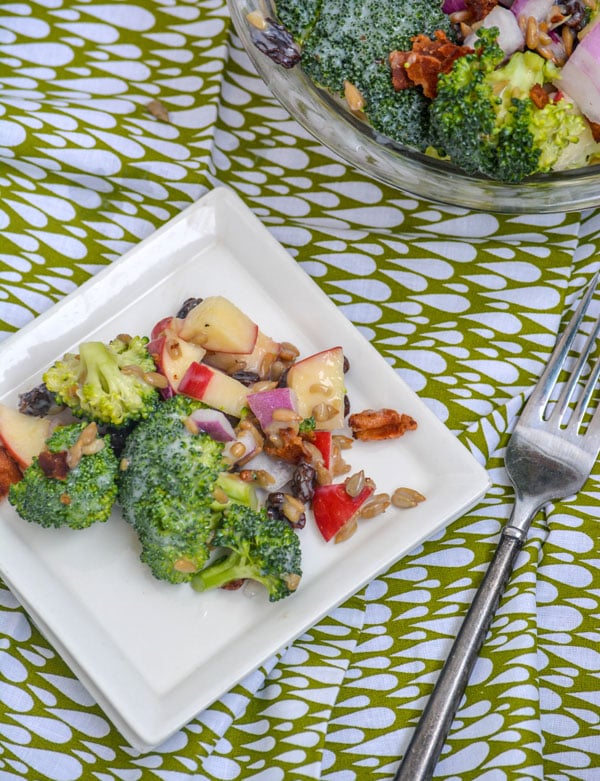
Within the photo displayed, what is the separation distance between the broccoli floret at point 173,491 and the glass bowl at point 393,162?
595mm

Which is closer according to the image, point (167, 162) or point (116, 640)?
point (116, 640)

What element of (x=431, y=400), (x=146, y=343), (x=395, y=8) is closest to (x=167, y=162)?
(x=146, y=343)

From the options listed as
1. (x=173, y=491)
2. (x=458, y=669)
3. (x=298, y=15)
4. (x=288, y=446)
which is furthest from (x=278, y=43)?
(x=458, y=669)

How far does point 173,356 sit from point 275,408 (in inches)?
9.0

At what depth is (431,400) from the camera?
2018mm

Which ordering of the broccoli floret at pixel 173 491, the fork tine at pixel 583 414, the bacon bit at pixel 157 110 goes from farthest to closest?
the bacon bit at pixel 157 110, the fork tine at pixel 583 414, the broccoli floret at pixel 173 491

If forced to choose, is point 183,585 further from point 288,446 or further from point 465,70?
point 465,70

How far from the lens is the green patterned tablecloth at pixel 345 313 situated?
1.87 metres

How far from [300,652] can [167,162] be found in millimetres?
1114

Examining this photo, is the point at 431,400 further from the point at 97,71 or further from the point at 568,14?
the point at 97,71

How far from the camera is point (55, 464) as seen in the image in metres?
1.74

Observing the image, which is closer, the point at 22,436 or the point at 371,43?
the point at 371,43

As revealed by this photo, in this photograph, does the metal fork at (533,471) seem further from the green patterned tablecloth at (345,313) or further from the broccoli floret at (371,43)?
the broccoli floret at (371,43)

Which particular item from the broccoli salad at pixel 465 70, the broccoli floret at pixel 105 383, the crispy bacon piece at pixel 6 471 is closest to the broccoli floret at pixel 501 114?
the broccoli salad at pixel 465 70
